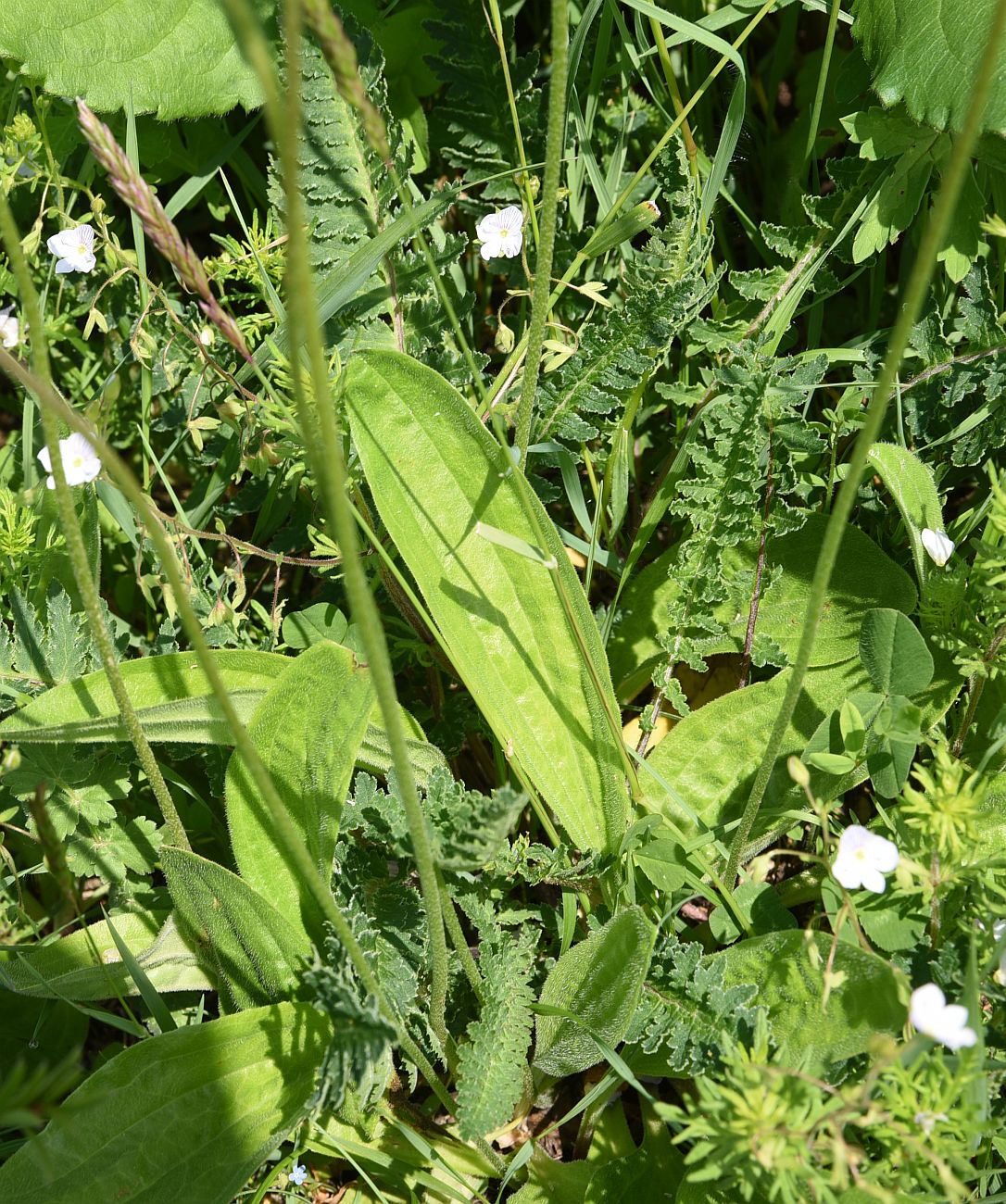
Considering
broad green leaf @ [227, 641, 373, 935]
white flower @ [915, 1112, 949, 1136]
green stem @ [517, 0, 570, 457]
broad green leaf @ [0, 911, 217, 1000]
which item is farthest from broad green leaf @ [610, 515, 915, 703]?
broad green leaf @ [0, 911, 217, 1000]

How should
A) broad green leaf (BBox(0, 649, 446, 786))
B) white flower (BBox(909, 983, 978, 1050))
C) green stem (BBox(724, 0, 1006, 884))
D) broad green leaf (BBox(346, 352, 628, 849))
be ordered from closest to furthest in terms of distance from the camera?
green stem (BBox(724, 0, 1006, 884))
white flower (BBox(909, 983, 978, 1050))
broad green leaf (BBox(0, 649, 446, 786))
broad green leaf (BBox(346, 352, 628, 849))

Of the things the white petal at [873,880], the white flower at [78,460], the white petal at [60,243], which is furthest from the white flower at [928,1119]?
the white petal at [60,243]

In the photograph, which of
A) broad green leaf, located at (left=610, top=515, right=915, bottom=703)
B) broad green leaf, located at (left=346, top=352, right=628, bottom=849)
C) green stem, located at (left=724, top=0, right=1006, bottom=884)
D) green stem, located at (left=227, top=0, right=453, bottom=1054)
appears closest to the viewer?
green stem, located at (left=227, top=0, right=453, bottom=1054)

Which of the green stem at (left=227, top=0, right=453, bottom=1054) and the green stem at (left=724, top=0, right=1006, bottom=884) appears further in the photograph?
the green stem at (left=724, top=0, right=1006, bottom=884)

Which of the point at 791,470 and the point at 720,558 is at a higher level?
the point at 791,470

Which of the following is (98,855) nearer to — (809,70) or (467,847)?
(467,847)

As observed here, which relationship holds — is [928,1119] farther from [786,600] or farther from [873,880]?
[786,600]

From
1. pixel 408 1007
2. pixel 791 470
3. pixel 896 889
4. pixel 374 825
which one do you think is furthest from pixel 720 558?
pixel 408 1007

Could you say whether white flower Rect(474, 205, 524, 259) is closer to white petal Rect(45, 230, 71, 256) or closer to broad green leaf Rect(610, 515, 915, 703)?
broad green leaf Rect(610, 515, 915, 703)
